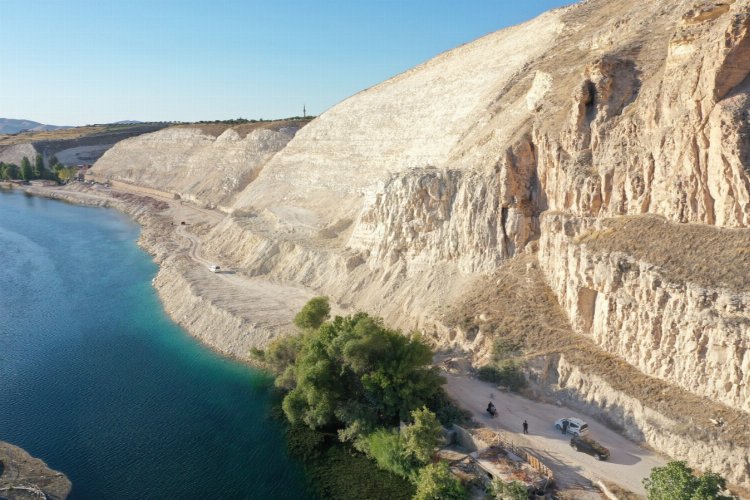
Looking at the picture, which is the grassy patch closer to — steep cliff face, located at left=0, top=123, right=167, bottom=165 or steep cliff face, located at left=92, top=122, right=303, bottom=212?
steep cliff face, located at left=92, top=122, right=303, bottom=212

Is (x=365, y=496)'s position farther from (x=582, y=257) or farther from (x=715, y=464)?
(x=582, y=257)

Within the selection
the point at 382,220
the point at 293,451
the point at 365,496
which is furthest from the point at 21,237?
the point at 365,496

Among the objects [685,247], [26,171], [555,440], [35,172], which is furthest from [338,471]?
[35,172]

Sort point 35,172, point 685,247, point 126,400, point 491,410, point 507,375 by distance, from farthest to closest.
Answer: point 35,172 → point 126,400 → point 507,375 → point 491,410 → point 685,247

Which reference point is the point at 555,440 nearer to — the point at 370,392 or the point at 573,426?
the point at 573,426

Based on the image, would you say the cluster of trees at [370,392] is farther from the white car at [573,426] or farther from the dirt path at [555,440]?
the white car at [573,426]

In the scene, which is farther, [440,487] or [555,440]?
[555,440]

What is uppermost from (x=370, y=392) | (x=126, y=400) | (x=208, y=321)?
(x=370, y=392)

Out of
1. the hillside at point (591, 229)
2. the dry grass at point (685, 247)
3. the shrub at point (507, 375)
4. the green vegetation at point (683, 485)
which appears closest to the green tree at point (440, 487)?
the green vegetation at point (683, 485)
